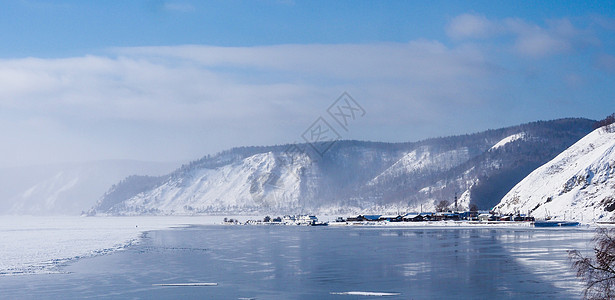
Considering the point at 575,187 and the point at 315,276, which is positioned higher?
the point at 575,187

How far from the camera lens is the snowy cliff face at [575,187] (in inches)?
5586

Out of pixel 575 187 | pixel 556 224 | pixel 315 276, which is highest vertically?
pixel 575 187

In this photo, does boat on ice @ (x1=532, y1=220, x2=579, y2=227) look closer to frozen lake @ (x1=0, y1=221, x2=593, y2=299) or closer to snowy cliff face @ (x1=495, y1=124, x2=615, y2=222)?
snowy cliff face @ (x1=495, y1=124, x2=615, y2=222)

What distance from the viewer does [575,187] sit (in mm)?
153875

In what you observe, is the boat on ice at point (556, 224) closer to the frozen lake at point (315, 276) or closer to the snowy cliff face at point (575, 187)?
the snowy cliff face at point (575, 187)

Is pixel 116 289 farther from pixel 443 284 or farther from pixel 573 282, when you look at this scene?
pixel 573 282

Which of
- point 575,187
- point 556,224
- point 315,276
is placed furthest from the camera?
point 575,187

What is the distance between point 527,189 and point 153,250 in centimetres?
13476

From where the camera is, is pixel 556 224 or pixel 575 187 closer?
pixel 556 224

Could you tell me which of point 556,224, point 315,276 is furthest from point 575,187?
point 315,276

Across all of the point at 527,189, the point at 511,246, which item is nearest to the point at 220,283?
the point at 511,246

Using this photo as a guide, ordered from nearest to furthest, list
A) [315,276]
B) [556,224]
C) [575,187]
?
[315,276]
[556,224]
[575,187]

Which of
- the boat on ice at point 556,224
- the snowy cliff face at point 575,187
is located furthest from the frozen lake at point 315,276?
the snowy cliff face at point 575,187

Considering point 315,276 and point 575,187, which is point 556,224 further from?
point 315,276
